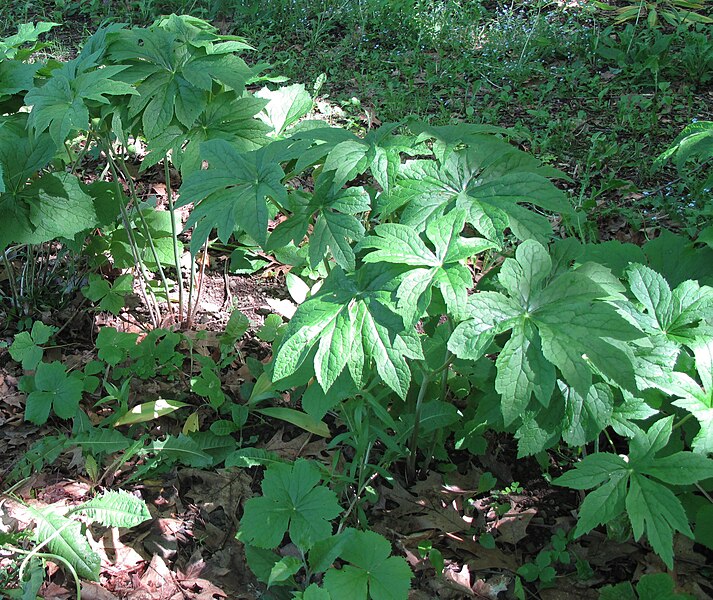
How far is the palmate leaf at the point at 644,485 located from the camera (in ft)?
5.31

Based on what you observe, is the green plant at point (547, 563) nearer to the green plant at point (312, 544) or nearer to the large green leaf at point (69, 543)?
the green plant at point (312, 544)

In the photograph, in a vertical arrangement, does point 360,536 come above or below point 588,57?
below

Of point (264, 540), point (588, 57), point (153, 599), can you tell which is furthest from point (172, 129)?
point (588, 57)

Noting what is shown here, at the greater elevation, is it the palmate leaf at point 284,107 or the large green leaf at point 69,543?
the palmate leaf at point 284,107

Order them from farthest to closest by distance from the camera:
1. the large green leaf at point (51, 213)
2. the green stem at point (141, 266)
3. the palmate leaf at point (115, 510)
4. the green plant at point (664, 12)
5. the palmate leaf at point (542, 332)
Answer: the green plant at point (664, 12)
the green stem at point (141, 266)
the large green leaf at point (51, 213)
the palmate leaf at point (115, 510)
the palmate leaf at point (542, 332)

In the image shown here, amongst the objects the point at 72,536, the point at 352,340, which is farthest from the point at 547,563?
the point at 72,536

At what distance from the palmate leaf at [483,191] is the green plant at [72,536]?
1264 mm

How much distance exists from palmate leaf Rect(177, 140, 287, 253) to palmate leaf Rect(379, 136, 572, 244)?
0.33m

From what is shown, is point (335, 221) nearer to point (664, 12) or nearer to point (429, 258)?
point (429, 258)

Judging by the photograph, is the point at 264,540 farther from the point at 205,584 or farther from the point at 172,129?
the point at 172,129

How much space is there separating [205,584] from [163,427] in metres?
0.73

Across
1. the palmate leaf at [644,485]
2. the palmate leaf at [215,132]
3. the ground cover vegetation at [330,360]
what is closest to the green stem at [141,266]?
the ground cover vegetation at [330,360]

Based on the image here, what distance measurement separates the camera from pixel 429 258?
1.72 metres

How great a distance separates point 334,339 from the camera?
1706 mm
